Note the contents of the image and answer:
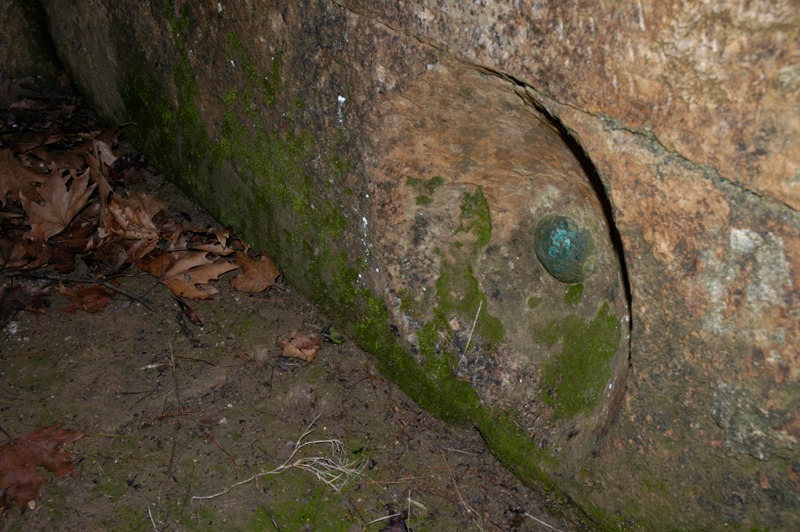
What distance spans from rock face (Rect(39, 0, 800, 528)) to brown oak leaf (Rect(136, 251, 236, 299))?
0.19 m

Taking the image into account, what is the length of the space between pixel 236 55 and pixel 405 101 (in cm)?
68

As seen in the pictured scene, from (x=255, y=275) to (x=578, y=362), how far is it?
114 cm

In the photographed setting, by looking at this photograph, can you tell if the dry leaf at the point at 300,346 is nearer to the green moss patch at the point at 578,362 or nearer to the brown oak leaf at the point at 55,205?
the green moss patch at the point at 578,362

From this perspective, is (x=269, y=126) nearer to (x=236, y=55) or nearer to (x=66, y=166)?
(x=236, y=55)

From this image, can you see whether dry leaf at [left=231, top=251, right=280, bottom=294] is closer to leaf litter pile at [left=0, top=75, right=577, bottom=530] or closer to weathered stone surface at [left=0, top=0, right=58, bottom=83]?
leaf litter pile at [left=0, top=75, right=577, bottom=530]

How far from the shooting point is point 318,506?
80.7 inches

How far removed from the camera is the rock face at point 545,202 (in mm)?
1418

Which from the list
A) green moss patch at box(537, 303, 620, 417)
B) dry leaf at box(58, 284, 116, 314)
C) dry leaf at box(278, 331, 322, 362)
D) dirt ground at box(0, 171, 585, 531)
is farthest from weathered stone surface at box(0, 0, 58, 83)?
green moss patch at box(537, 303, 620, 417)

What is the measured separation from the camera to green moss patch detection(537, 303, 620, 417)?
202 cm

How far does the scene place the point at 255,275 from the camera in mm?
2623

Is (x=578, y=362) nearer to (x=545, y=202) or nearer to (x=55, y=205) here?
(x=545, y=202)

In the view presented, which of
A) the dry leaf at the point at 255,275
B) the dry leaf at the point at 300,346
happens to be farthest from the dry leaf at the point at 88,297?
the dry leaf at the point at 300,346

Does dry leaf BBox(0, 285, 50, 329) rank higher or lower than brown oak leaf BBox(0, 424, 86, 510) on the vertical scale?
higher

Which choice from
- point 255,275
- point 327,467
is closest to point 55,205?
point 255,275
